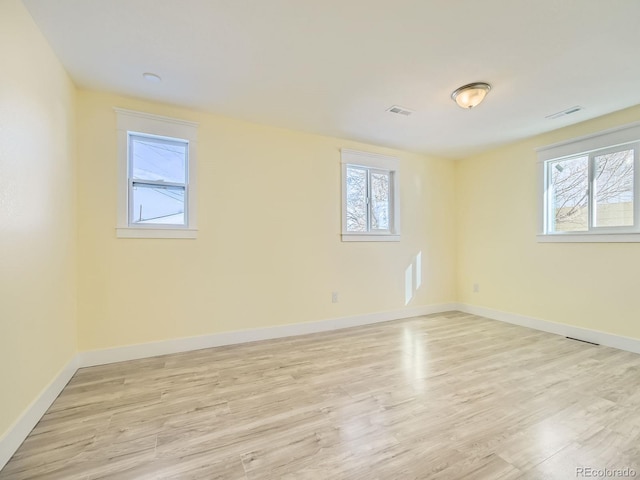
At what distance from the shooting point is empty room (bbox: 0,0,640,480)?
159cm

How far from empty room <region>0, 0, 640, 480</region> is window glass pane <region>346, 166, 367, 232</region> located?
4 cm

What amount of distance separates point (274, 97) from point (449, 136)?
237 cm

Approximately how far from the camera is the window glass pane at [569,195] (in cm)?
342

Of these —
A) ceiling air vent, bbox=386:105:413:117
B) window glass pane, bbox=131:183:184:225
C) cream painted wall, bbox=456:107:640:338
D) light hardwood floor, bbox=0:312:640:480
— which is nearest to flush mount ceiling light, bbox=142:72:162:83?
window glass pane, bbox=131:183:184:225

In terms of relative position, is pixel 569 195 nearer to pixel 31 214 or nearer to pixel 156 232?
pixel 156 232

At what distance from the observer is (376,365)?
2.63 meters

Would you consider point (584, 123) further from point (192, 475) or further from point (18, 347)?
point (18, 347)

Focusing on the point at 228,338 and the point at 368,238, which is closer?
the point at 228,338

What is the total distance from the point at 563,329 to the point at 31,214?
5.25 m

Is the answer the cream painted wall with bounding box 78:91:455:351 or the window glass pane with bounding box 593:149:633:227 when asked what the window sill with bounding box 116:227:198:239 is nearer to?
the cream painted wall with bounding box 78:91:455:351

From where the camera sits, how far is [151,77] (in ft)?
7.89

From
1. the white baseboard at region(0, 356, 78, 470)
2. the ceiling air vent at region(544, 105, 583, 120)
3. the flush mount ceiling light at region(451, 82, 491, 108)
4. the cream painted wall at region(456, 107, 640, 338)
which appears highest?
the ceiling air vent at region(544, 105, 583, 120)

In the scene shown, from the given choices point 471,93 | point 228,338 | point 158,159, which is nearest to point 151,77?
point 158,159

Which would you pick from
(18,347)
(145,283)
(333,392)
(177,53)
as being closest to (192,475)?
(333,392)
